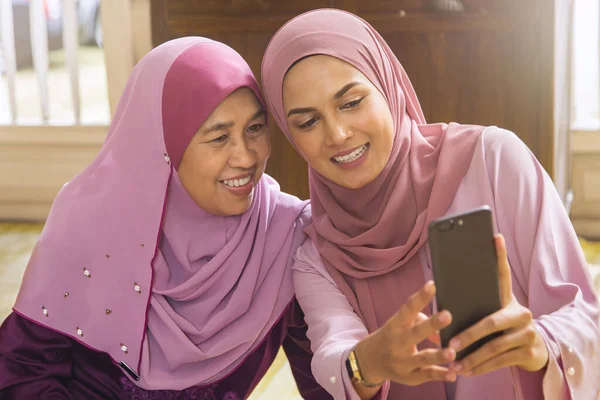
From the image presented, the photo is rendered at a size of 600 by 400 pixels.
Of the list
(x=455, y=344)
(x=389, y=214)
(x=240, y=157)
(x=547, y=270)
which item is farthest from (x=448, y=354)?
(x=240, y=157)

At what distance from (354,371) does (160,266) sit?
61 cm

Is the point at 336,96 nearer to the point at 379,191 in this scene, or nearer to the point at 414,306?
the point at 379,191

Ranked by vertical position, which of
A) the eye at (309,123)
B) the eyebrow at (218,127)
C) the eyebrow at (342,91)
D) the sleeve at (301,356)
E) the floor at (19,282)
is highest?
the eyebrow at (342,91)

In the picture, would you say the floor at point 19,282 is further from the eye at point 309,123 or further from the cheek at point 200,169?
the eye at point 309,123

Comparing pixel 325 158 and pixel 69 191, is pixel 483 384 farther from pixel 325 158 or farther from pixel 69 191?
pixel 69 191

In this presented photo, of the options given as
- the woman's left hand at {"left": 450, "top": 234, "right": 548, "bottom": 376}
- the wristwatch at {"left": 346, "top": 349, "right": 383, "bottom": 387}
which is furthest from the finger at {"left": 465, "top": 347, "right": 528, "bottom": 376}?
the wristwatch at {"left": 346, "top": 349, "right": 383, "bottom": 387}

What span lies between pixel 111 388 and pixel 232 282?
1.29 feet

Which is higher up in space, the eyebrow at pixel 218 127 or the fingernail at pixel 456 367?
the eyebrow at pixel 218 127

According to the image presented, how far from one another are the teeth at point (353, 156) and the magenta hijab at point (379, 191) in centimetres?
8

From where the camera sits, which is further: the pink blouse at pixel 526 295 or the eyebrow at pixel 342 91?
the eyebrow at pixel 342 91

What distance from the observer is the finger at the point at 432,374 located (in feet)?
4.23

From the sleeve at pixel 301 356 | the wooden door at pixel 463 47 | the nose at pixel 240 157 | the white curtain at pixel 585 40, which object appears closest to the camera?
the nose at pixel 240 157

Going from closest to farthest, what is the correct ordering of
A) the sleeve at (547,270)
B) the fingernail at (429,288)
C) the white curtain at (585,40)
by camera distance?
the fingernail at (429,288), the sleeve at (547,270), the white curtain at (585,40)

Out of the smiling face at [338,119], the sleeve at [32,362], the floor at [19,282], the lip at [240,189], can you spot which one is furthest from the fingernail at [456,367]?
the floor at [19,282]
